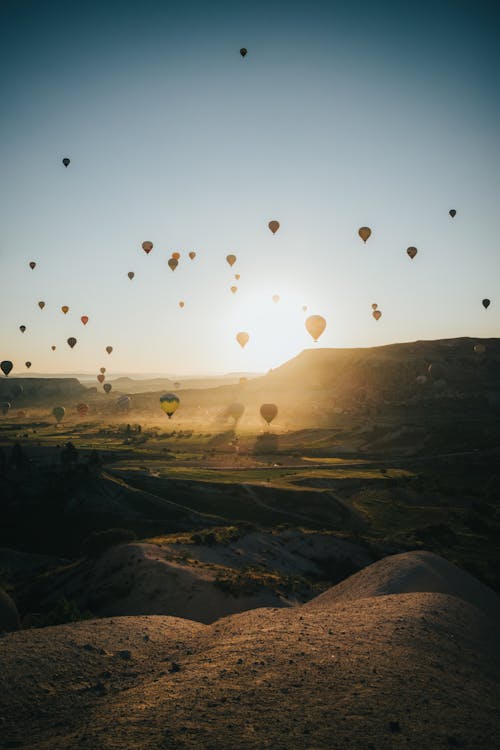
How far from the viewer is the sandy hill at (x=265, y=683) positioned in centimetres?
1016

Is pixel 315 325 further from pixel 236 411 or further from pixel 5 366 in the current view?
pixel 236 411

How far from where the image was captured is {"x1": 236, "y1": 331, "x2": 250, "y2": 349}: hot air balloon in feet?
332

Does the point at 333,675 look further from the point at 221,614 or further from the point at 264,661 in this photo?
the point at 221,614

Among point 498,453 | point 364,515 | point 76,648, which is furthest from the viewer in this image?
point 498,453

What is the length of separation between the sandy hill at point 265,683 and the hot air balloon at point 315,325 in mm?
57616

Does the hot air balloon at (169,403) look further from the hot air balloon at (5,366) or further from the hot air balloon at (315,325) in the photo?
the hot air balloon at (315,325)

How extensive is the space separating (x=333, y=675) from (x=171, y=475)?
259ft

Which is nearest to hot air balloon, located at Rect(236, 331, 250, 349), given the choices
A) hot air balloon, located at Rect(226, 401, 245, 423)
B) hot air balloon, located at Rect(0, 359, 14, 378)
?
hot air balloon, located at Rect(0, 359, 14, 378)

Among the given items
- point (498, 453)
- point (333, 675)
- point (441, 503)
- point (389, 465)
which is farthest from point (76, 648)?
point (498, 453)

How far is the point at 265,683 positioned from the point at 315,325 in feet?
218

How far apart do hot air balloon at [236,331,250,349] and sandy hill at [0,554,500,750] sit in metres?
83.2

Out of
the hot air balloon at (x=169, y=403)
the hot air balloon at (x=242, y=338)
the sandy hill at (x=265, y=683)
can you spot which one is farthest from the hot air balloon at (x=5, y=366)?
the sandy hill at (x=265, y=683)

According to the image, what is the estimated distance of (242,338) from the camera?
4028 inches

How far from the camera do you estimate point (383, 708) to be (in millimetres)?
10977
